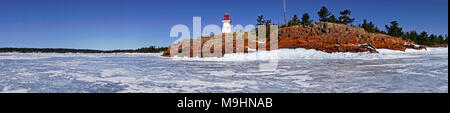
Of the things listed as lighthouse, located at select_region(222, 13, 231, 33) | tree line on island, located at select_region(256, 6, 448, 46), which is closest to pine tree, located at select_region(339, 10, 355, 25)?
tree line on island, located at select_region(256, 6, 448, 46)

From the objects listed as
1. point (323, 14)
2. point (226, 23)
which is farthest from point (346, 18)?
point (226, 23)

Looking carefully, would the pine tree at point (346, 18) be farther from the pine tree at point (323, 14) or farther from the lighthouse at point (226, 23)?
the lighthouse at point (226, 23)

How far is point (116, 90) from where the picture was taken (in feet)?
17.2

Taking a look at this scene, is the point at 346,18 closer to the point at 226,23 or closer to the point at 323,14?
the point at 323,14

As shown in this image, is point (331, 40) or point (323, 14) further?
Result: point (323, 14)

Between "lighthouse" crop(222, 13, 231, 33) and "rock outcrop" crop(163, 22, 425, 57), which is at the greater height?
Result: "lighthouse" crop(222, 13, 231, 33)

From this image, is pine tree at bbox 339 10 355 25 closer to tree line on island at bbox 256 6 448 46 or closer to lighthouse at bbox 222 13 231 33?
tree line on island at bbox 256 6 448 46

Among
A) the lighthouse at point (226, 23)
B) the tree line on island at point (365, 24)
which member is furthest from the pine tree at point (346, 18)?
the lighthouse at point (226, 23)

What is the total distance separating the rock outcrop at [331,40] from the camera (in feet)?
83.4

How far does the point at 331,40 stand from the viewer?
26.9 meters

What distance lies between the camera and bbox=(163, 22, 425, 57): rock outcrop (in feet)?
83.4

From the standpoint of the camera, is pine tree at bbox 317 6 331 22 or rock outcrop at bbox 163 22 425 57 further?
pine tree at bbox 317 6 331 22
